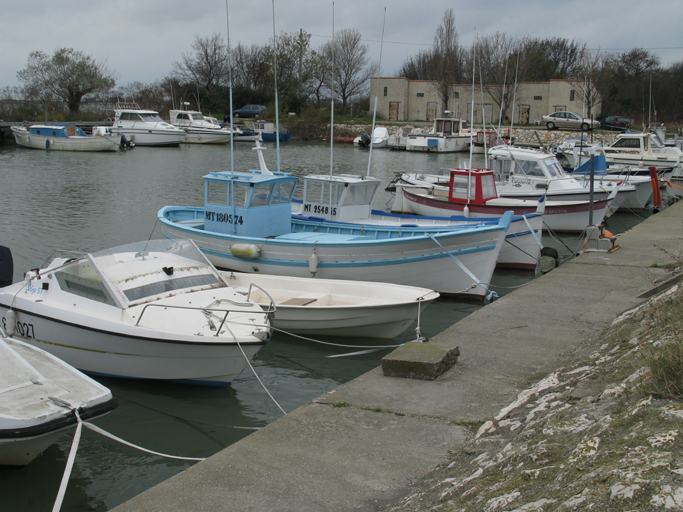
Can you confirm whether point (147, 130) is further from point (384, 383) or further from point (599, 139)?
point (384, 383)

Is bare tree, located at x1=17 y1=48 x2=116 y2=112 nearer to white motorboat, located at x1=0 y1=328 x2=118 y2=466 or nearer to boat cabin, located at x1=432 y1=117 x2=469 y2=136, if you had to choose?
boat cabin, located at x1=432 y1=117 x2=469 y2=136

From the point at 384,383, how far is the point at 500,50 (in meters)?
68.2

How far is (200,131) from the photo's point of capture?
186 feet

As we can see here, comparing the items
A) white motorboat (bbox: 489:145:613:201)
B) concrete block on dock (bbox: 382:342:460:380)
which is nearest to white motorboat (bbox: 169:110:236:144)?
white motorboat (bbox: 489:145:613:201)

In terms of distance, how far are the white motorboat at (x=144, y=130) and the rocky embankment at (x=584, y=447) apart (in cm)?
5008

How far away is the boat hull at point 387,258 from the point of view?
12172 millimetres

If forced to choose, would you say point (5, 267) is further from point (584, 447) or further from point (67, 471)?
point (584, 447)

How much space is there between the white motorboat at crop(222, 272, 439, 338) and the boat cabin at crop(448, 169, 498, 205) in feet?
29.2

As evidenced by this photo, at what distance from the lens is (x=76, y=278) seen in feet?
28.7

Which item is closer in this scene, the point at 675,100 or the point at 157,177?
the point at 157,177

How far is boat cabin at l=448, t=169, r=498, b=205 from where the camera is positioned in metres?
18.8

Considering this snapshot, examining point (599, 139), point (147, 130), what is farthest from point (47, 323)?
point (599, 139)

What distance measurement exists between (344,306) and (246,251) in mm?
3426

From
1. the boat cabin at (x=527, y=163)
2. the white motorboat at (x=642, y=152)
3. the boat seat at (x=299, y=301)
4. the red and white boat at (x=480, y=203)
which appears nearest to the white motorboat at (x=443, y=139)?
the white motorboat at (x=642, y=152)
